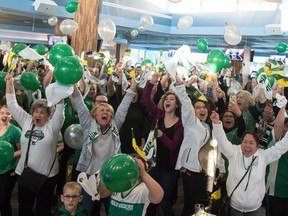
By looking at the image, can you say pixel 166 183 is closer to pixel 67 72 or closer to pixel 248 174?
pixel 248 174

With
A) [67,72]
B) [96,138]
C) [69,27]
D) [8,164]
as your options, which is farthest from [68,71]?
[69,27]

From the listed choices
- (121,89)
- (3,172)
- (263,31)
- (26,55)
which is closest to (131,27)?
(263,31)

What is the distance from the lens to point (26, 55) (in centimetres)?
354

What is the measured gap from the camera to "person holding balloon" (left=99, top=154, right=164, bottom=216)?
1.87 m

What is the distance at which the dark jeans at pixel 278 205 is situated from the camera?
10.0 ft

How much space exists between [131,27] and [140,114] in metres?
10.2

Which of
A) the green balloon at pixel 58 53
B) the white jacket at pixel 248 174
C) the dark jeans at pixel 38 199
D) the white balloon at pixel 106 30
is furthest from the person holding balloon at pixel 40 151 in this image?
the white balloon at pixel 106 30

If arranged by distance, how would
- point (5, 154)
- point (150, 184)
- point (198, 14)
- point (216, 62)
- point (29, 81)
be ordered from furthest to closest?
point (198, 14), point (216, 62), point (29, 81), point (5, 154), point (150, 184)

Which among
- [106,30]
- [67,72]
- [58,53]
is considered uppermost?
[106,30]

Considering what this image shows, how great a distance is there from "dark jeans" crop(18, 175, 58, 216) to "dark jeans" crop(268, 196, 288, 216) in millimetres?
1899

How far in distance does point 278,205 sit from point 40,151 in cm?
208

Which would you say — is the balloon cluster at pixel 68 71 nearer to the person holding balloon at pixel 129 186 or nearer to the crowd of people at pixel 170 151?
the crowd of people at pixel 170 151

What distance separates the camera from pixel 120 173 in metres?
1.85

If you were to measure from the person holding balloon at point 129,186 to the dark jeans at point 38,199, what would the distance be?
2.47 feet
